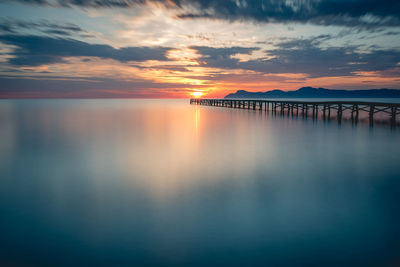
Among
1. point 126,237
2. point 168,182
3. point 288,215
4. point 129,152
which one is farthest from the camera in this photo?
point 129,152

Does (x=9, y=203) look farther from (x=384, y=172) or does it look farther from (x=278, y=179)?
(x=384, y=172)

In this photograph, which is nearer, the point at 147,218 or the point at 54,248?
the point at 54,248

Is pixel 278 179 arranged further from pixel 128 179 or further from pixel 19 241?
pixel 19 241

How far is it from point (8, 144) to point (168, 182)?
45.6ft

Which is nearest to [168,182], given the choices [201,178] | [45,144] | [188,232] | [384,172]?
[201,178]

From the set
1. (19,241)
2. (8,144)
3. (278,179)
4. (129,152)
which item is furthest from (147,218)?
(8,144)

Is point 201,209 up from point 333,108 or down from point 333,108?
down

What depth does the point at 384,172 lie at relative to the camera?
9.79 m

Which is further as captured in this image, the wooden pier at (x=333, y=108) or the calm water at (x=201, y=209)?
the wooden pier at (x=333, y=108)

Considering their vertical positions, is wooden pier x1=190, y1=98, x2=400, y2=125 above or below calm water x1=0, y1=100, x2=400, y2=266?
above

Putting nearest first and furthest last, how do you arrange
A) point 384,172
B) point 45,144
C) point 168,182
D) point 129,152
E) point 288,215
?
point 288,215 → point 168,182 → point 384,172 → point 129,152 → point 45,144

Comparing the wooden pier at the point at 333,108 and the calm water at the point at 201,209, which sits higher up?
the wooden pier at the point at 333,108

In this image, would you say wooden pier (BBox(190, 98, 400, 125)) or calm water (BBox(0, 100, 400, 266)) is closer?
calm water (BBox(0, 100, 400, 266))

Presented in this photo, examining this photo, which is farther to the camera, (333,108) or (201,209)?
(333,108)
